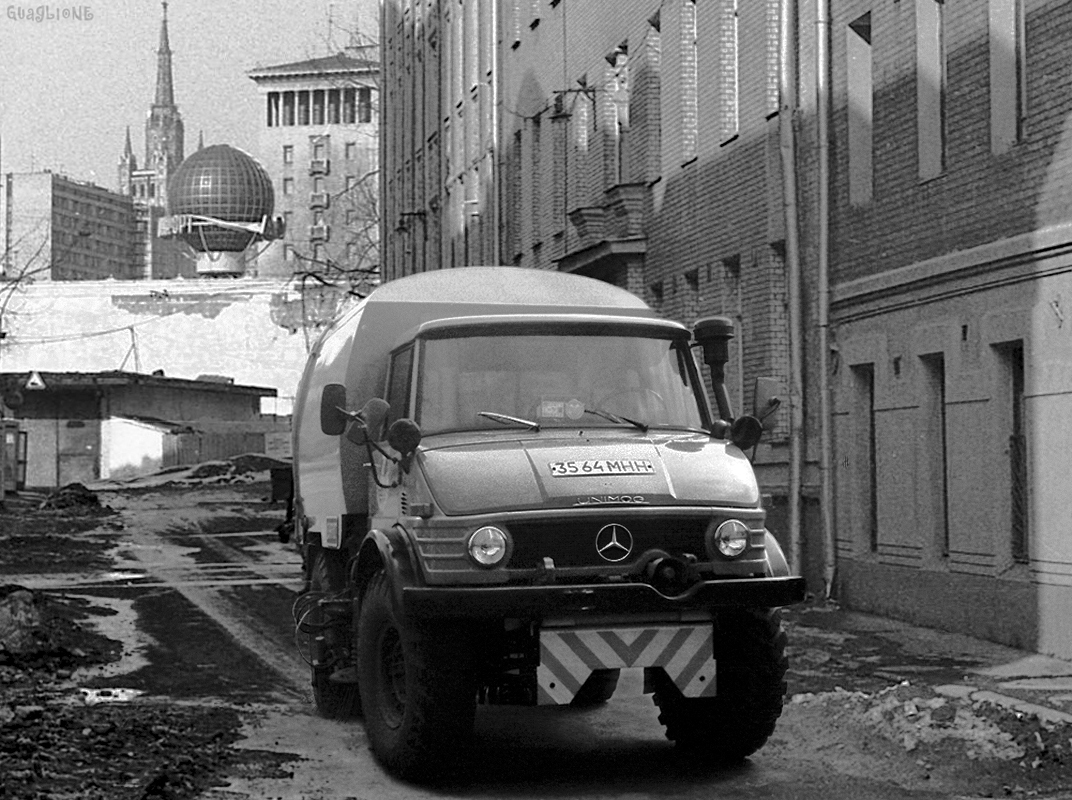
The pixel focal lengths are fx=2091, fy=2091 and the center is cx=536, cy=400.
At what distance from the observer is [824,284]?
20.2 m

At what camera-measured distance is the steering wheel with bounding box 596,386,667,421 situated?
1038 cm

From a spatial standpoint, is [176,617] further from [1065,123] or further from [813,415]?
[1065,123]

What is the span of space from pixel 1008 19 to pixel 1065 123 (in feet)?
Result: 5.21

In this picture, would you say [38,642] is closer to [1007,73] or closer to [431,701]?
[431,701]

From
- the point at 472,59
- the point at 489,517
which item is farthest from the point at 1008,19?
the point at 472,59


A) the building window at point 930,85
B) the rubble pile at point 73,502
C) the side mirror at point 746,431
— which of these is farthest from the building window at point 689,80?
the rubble pile at point 73,502

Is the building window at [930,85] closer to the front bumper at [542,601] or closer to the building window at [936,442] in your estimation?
the building window at [936,442]

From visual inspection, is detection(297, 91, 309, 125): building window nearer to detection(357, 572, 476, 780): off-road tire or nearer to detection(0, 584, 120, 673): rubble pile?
detection(0, 584, 120, 673): rubble pile

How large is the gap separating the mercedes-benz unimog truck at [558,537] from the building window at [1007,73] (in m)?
6.18

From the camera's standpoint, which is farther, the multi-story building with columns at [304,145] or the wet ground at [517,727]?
the multi-story building with columns at [304,145]

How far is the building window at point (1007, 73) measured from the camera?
16.0m

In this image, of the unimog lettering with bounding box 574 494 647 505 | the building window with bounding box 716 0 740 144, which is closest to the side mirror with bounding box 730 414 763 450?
the unimog lettering with bounding box 574 494 647 505

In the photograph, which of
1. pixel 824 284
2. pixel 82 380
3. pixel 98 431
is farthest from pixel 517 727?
pixel 98 431

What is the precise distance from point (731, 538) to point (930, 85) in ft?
30.9
